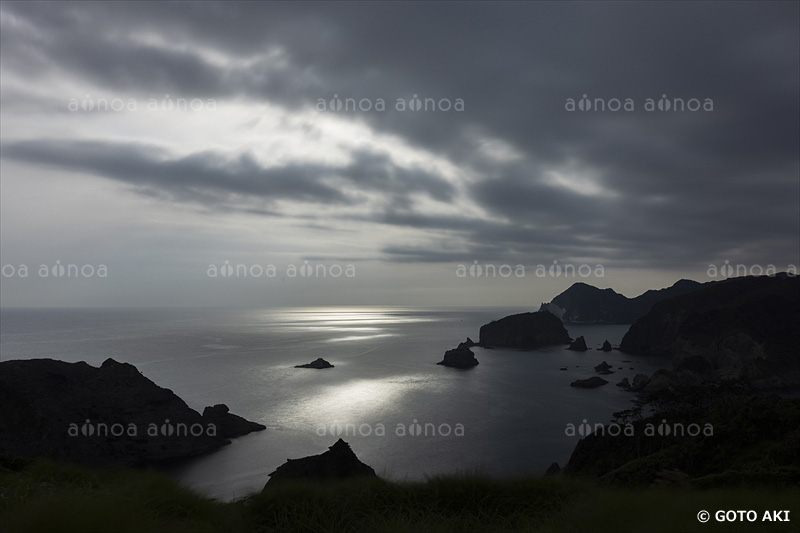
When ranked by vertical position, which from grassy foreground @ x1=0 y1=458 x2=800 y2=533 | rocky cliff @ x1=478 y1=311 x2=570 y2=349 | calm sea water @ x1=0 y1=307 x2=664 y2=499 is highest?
grassy foreground @ x1=0 y1=458 x2=800 y2=533

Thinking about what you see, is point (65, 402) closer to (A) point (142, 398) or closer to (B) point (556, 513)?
(A) point (142, 398)

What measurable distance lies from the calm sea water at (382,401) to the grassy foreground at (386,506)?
1249 millimetres

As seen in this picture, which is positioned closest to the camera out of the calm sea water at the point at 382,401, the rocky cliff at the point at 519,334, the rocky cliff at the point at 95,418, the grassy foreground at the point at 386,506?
the grassy foreground at the point at 386,506

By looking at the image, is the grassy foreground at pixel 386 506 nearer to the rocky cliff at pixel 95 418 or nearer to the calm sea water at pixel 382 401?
the calm sea water at pixel 382 401

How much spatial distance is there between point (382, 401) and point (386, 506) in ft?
279

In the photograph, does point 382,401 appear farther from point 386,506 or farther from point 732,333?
point 732,333

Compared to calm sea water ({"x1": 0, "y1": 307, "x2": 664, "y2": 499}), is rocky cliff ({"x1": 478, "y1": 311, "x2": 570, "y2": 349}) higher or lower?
higher

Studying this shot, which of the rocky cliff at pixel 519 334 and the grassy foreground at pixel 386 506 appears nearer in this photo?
the grassy foreground at pixel 386 506

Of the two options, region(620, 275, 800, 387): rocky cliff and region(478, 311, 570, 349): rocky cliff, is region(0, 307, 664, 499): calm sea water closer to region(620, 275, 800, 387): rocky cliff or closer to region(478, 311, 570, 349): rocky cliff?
region(620, 275, 800, 387): rocky cliff

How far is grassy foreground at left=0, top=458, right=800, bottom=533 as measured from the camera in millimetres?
6680

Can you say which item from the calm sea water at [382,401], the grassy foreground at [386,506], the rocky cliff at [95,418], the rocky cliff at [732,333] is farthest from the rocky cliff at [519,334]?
the grassy foreground at [386,506]

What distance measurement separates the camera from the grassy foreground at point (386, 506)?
6680 millimetres

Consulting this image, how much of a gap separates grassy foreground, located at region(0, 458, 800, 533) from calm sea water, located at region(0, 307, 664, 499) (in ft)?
4.10

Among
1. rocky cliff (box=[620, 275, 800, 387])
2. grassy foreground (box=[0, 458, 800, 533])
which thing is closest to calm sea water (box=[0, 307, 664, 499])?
grassy foreground (box=[0, 458, 800, 533])
